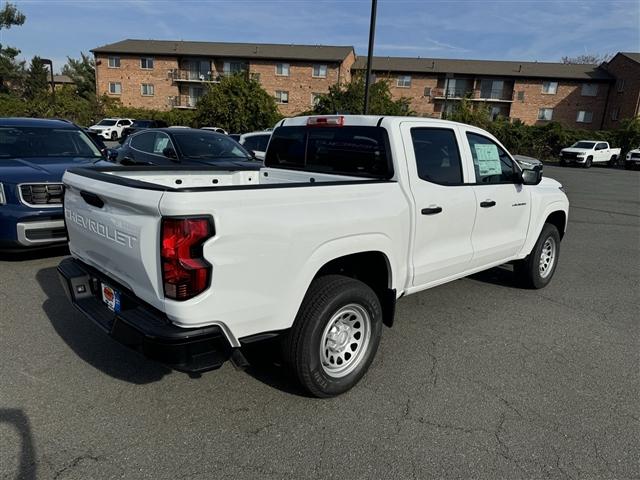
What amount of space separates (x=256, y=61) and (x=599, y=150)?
3442cm

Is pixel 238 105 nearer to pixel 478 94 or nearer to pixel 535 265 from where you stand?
pixel 478 94

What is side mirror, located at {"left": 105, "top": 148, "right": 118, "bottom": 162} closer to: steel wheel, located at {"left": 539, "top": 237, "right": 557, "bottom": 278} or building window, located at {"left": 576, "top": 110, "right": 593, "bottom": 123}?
steel wheel, located at {"left": 539, "top": 237, "right": 557, "bottom": 278}

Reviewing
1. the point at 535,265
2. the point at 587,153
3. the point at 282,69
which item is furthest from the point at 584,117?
the point at 535,265

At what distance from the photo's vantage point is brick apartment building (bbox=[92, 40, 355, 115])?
48.0 metres

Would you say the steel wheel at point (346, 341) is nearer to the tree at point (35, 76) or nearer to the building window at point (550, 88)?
the building window at point (550, 88)

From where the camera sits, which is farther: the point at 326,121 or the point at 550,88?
the point at 550,88

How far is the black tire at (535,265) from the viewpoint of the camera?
204 inches

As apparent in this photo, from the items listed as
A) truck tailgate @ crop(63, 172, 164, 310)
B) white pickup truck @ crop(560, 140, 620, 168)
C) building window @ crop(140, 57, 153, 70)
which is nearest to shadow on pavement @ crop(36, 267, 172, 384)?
truck tailgate @ crop(63, 172, 164, 310)

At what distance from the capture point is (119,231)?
2.56 meters

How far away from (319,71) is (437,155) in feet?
155

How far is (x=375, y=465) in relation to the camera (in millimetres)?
2447

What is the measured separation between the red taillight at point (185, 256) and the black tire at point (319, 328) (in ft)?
2.38

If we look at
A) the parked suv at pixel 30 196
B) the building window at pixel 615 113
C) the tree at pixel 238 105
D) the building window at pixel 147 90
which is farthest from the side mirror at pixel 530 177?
the building window at pixel 147 90

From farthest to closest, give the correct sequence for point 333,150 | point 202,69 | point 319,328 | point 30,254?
point 202,69 < point 30,254 < point 333,150 < point 319,328
